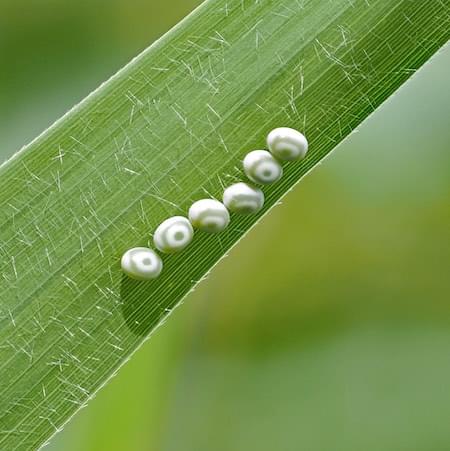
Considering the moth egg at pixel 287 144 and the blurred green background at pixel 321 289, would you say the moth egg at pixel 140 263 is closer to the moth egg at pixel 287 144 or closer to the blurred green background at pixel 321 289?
the moth egg at pixel 287 144

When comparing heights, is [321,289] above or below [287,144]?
below

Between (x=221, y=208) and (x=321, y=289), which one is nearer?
(x=221, y=208)

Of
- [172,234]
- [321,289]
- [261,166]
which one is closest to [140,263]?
[172,234]

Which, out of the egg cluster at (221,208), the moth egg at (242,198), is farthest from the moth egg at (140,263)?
the moth egg at (242,198)

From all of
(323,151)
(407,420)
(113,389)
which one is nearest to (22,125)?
(113,389)

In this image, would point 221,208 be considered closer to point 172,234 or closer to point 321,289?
point 172,234

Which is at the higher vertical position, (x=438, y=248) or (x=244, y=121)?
(x=244, y=121)

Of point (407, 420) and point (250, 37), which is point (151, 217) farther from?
point (407, 420)
